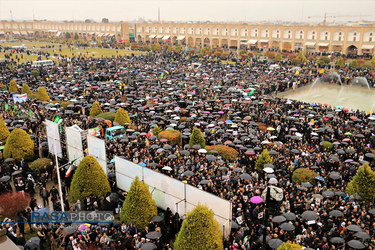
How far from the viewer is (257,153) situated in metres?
17.7

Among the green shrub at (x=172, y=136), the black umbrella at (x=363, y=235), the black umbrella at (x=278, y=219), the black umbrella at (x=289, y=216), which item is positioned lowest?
the black umbrella at (x=363, y=235)

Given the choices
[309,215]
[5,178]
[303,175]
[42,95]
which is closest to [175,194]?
[309,215]

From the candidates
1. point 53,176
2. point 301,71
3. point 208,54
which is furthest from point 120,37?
point 53,176

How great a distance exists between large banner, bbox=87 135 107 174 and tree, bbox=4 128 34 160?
450cm

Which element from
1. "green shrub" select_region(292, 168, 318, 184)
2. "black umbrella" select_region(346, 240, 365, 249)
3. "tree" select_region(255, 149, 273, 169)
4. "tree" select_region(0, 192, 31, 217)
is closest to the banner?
"tree" select_region(0, 192, 31, 217)

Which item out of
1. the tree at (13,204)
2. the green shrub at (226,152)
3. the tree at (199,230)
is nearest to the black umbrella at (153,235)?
the tree at (199,230)

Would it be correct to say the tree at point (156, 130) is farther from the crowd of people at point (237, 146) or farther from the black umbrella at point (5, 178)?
the black umbrella at point (5, 178)

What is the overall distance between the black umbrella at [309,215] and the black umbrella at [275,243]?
6.24 feet

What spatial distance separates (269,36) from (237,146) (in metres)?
57.1

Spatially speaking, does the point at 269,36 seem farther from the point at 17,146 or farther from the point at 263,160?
the point at 17,146

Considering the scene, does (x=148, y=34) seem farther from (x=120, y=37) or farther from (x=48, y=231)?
(x=48, y=231)

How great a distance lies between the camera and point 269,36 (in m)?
68.8

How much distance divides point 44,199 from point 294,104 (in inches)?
807

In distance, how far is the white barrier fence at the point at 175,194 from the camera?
10.7 metres
